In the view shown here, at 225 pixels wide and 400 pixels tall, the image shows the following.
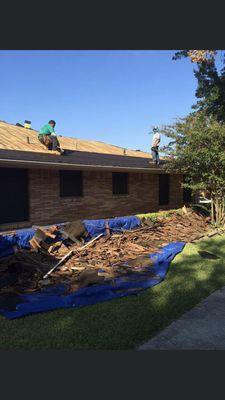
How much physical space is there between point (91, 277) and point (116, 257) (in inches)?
77.8

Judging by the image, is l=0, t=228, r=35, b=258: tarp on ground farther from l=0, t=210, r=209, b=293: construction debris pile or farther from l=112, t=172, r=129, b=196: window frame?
l=112, t=172, r=129, b=196: window frame

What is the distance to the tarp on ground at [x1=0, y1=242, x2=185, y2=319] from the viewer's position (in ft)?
18.7

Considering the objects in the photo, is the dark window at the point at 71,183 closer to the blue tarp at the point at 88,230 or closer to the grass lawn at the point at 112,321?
the blue tarp at the point at 88,230

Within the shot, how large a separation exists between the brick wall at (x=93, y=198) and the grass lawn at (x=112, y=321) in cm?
667

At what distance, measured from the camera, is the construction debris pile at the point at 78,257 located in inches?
282

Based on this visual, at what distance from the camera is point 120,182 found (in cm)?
1650

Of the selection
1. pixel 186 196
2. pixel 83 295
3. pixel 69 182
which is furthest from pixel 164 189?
pixel 83 295

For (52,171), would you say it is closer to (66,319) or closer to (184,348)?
(66,319)

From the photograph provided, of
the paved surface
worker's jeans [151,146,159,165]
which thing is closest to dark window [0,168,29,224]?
worker's jeans [151,146,159,165]

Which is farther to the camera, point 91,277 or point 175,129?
point 175,129

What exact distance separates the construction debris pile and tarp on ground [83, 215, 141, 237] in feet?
0.87

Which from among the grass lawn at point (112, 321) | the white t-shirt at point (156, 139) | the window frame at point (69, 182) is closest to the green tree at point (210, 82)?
the white t-shirt at point (156, 139)

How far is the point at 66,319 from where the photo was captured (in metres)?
5.39

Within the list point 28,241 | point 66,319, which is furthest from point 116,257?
point 66,319
